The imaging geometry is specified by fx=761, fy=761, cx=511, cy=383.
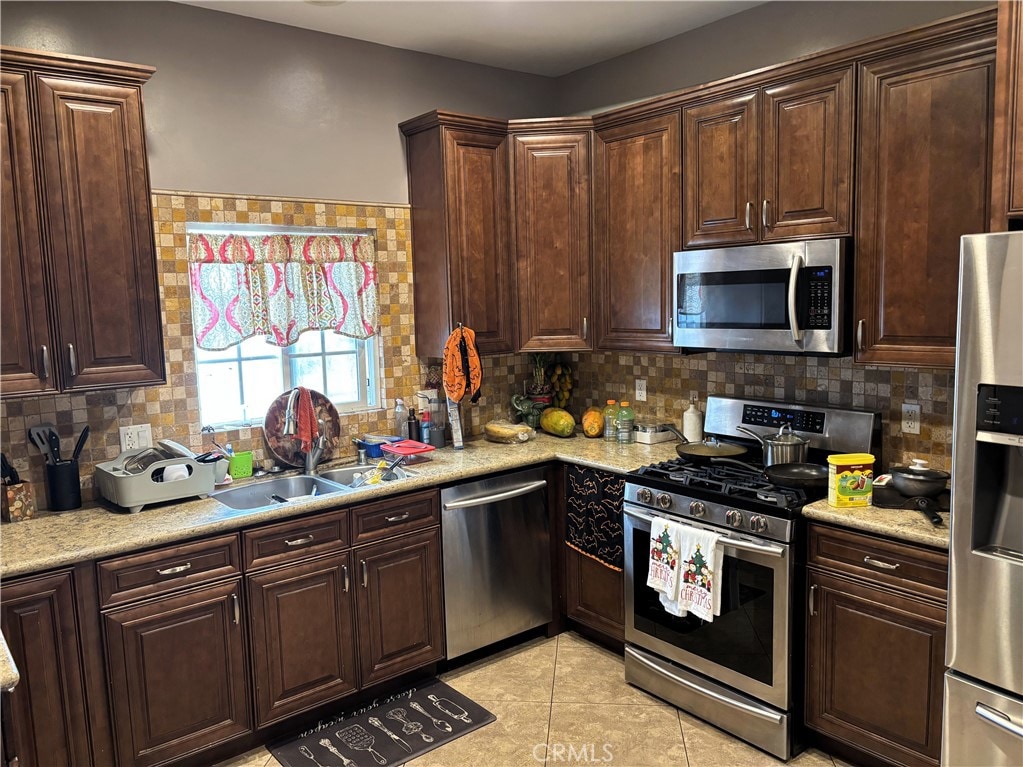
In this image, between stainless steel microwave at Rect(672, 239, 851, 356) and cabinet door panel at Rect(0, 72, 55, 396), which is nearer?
cabinet door panel at Rect(0, 72, 55, 396)

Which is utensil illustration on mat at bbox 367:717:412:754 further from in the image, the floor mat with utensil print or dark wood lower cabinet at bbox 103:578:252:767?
dark wood lower cabinet at bbox 103:578:252:767

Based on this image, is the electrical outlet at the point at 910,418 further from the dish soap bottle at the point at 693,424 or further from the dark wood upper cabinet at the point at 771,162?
the dish soap bottle at the point at 693,424

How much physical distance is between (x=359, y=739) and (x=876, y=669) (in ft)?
6.16

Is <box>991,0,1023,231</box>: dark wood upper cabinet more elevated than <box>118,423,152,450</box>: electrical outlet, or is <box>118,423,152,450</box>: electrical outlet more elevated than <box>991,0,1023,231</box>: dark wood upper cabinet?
<box>991,0,1023,231</box>: dark wood upper cabinet

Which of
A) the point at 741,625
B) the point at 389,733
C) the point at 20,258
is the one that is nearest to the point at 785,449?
the point at 741,625

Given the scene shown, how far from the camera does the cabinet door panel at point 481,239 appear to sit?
362 cm

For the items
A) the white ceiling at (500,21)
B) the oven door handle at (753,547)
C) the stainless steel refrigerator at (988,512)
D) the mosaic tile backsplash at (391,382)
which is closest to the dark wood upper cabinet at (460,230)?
the mosaic tile backsplash at (391,382)

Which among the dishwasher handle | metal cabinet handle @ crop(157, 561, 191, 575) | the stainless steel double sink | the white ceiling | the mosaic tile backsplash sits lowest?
metal cabinet handle @ crop(157, 561, 191, 575)

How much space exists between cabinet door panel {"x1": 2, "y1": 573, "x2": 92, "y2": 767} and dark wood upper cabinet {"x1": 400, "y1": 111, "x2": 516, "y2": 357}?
194 cm

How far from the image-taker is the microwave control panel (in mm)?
2818

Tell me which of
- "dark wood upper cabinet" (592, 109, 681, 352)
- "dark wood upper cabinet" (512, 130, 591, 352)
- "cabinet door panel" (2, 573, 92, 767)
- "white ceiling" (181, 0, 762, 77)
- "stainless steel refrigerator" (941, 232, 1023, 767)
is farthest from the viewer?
"dark wood upper cabinet" (512, 130, 591, 352)

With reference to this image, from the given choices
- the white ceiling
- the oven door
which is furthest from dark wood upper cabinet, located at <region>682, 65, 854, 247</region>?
the oven door

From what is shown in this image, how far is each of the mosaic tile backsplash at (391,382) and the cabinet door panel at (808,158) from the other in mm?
626

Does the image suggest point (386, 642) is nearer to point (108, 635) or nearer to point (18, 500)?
point (108, 635)
